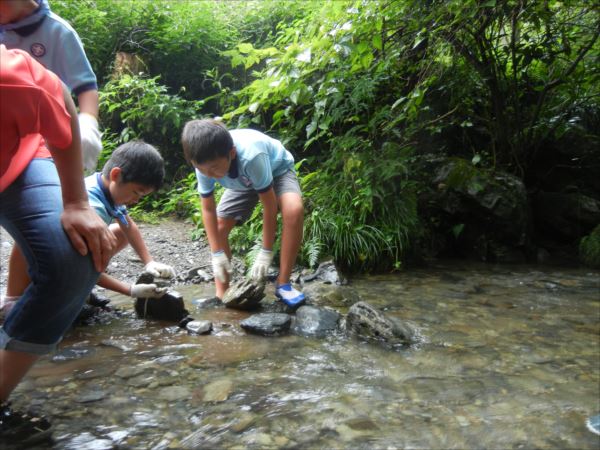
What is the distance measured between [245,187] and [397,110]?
258 centimetres

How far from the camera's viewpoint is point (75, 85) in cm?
201

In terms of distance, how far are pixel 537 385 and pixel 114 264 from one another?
312cm

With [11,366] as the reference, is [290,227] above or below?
above

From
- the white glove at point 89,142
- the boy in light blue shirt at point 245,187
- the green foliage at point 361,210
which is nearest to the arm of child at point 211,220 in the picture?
the boy in light blue shirt at point 245,187

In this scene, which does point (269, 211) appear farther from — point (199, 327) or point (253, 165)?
point (199, 327)

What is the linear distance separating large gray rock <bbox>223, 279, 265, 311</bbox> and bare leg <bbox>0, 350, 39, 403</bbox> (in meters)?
1.67

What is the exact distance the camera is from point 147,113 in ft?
20.6

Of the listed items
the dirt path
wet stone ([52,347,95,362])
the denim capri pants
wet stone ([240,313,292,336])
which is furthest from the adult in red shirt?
the dirt path

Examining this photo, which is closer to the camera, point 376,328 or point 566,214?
point 376,328

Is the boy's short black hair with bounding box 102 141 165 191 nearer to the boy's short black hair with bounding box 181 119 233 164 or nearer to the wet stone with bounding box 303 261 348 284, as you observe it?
the boy's short black hair with bounding box 181 119 233 164

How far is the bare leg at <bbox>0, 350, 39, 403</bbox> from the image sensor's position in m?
1.46

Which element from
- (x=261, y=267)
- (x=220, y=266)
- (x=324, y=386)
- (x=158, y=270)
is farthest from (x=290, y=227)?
(x=324, y=386)

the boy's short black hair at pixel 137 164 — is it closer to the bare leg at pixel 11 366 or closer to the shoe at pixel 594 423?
the bare leg at pixel 11 366

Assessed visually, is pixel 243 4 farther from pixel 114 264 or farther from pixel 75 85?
pixel 75 85
